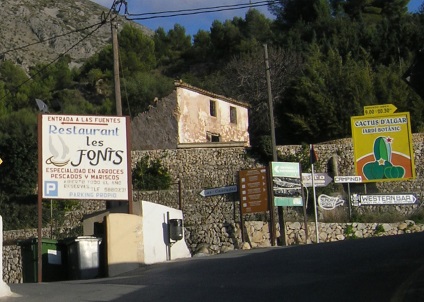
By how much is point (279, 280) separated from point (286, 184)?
18340 millimetres

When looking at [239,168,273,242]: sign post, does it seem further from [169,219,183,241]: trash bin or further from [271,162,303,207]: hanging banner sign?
[169,219,183,241]: trash bin

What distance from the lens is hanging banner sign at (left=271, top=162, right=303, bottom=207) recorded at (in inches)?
1241

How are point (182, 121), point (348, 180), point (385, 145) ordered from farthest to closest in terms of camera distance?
point (182, 121) → point (385, 145) → point (348, 180)

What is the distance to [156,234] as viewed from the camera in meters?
21.2

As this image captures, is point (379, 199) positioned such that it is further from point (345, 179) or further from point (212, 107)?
point (212, 107)

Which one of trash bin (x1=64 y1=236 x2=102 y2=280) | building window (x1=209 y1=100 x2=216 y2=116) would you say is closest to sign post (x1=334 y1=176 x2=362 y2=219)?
trash bin (x1=64 y1=236 x2=102 y2=280)

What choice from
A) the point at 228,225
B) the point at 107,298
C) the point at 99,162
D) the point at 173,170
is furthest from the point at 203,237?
the point at 107,298

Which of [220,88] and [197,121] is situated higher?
[220,88]

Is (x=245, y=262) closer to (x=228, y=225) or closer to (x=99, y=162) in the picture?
(x=99, y=162)

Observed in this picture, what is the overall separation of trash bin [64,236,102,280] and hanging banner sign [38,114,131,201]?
107 cm

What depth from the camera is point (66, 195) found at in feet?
64.1

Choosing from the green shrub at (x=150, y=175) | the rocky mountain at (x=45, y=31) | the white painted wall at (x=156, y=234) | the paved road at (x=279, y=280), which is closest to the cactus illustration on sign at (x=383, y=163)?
the green shrub at (x=150, y=175)

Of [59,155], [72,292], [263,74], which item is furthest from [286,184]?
[263,74]

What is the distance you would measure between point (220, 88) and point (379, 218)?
3068 cm
